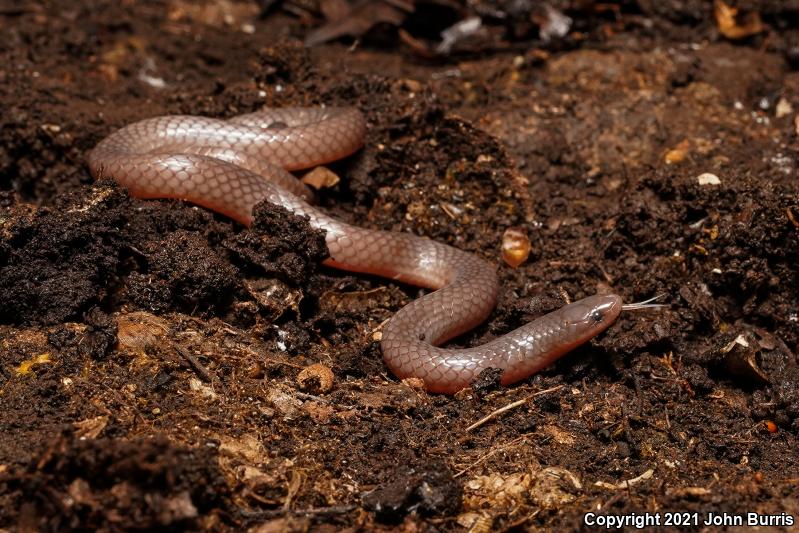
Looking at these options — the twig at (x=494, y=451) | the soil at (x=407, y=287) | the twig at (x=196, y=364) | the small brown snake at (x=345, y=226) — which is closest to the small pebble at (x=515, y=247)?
the soil at (x=407, y=287)

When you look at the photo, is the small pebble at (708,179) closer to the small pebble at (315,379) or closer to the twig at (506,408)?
the twig at (506,408)

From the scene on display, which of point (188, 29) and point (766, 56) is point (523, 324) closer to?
point (766, 56)

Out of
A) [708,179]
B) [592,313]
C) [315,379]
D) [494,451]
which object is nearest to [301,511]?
[315,379]

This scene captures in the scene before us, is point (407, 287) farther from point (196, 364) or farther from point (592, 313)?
point (196, 364)

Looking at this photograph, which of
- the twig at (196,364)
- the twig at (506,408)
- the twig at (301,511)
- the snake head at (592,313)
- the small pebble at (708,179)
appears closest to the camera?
the twig at (301,511)

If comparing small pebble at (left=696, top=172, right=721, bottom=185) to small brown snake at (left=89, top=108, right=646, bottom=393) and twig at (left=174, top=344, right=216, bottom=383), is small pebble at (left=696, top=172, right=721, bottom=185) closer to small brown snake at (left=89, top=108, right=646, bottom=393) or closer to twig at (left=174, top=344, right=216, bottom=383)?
small brown snake at (left=89, top=108, right=646, bottom=393)
